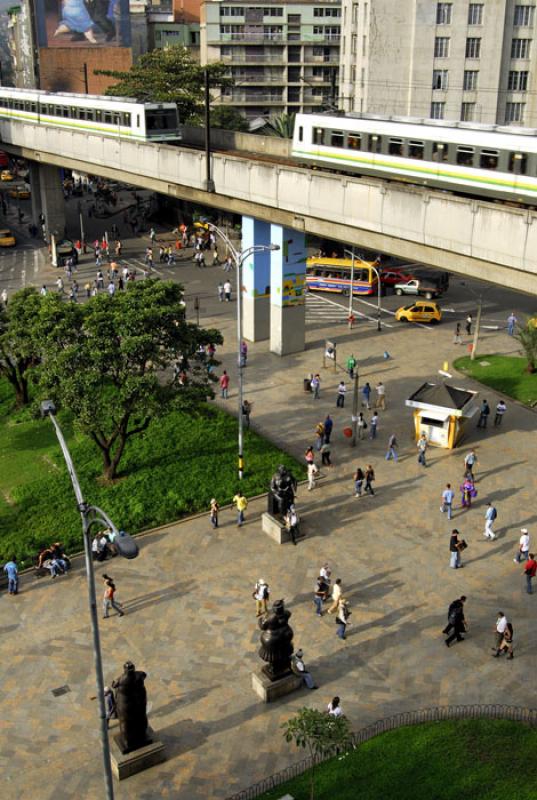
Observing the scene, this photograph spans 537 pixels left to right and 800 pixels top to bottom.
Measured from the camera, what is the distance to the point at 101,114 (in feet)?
207

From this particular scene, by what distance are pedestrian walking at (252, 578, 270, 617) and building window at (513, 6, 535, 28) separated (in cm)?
6523

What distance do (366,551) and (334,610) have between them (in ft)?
13.3

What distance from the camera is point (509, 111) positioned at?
78188 millimetres

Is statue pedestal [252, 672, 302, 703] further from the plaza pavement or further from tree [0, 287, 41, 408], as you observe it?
tree [0, 287, 41, 408]

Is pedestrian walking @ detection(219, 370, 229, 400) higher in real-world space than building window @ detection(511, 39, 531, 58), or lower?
lower

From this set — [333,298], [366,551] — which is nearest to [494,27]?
[333,298]

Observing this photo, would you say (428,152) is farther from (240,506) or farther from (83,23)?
(83,23)

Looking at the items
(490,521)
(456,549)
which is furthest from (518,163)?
(456,549)

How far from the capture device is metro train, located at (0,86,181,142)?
58000 millimetres

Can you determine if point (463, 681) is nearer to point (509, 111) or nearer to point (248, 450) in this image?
point (248, 450)

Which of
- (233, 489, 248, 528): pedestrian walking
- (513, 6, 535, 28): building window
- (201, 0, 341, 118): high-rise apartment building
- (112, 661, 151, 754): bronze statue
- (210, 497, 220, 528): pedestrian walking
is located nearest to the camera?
(112, 661, 151, 754): bronze statue

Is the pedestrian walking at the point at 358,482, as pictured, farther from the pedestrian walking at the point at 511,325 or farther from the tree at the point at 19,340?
the pedestrian walking at the point at 511,325

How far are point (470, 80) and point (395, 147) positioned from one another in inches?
1588

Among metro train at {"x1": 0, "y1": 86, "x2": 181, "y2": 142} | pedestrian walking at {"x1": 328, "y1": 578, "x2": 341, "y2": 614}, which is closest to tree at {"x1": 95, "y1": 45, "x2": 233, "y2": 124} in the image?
metro train at {"x1": 0, "y1": 86, "x2": 181, "y2": 142}
